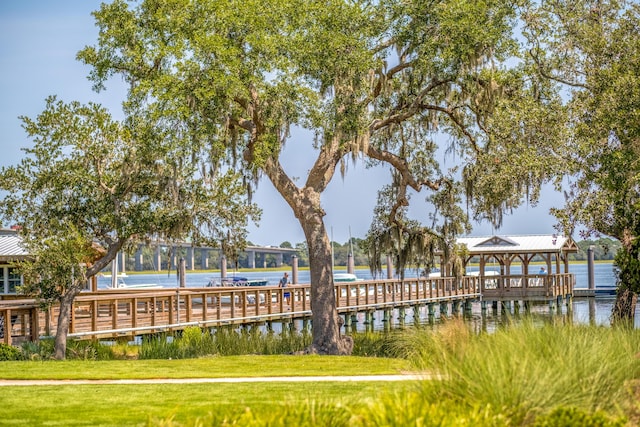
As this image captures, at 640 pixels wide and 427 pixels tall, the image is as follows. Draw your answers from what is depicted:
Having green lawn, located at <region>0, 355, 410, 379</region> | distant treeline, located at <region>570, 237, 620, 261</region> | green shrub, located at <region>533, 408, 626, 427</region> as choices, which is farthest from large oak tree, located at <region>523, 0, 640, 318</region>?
green shrub, located at <region>533, 408, 626, 427</region>

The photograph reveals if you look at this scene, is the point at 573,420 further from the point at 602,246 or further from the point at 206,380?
the point at 602,246

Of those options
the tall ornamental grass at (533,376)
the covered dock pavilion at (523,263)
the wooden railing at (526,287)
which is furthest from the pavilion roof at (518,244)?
the tall ornamental grass at (533,376)

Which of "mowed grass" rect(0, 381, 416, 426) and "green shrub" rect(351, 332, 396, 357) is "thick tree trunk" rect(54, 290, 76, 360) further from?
"green shrub" rect(351, 332, 396, 357)

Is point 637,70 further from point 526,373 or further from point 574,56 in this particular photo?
point 526,373

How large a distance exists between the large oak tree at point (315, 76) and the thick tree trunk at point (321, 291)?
30 millimetres

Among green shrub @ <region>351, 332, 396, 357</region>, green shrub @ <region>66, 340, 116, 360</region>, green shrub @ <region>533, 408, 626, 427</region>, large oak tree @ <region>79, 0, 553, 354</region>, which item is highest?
large oak tree @ <region>79, 0, 553, 354</region>

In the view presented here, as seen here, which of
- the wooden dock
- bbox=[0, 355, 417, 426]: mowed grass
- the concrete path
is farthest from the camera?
the wooden dock

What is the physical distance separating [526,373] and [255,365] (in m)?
9.10

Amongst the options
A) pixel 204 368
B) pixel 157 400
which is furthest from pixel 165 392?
pixel 204 368

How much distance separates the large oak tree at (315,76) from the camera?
20.1 m

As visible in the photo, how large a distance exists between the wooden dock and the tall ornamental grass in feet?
45.8

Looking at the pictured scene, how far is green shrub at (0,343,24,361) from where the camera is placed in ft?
61.0

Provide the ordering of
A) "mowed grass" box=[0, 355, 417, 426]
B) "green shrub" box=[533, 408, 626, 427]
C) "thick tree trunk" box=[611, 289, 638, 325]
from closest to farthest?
"green shrub" box=[533, 408, 626, 427]
"mowed grass" box=[0, 355, 417, 426]
"thick tree trunk" box=[611, 289, 638, 325]

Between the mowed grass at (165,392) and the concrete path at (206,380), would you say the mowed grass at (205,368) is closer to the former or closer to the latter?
the mowed grass at (165,392)
